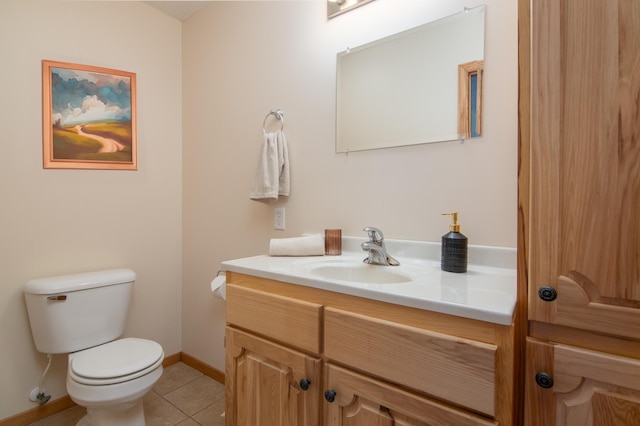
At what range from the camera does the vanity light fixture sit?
4.45 feet

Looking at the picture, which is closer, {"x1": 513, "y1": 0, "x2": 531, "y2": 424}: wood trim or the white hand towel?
{"x1": 513, "y1": 0, "x2": 531, "y2": 424}: wood trim

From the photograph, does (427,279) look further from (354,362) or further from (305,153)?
(305,153)

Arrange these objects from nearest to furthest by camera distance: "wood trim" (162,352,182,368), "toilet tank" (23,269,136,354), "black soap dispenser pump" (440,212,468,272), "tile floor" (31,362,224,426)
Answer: "black soap dispenser pump" (440,212,468,272), "toilet tank" (23,269,136,354), "tile floor" (31,362,224,426), "wood trim" (162,352,182,368)

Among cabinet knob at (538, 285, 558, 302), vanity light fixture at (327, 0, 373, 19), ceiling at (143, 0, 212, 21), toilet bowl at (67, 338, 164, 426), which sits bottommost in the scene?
toilet bowl at (67, 338, 164, 426)

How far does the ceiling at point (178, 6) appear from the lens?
1967 mm

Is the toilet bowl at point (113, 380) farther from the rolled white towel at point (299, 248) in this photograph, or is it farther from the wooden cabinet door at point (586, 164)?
the wooden cabinet door at point (586, 164)

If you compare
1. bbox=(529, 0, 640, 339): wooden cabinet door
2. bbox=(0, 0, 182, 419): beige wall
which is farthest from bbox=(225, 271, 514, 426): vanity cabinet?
bbox=(0, 0, 182, 419): beige wall

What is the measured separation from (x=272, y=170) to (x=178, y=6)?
1.36 meters

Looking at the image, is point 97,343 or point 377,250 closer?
point 377,250

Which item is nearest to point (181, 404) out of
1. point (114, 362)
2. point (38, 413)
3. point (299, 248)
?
point (114, 362)

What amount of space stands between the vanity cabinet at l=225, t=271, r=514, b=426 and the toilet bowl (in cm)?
49

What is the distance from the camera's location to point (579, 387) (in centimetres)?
60

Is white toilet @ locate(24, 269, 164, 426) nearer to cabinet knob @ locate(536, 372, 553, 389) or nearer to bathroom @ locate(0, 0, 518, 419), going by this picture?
bathroom @ locate(0, 0, 518, 419)

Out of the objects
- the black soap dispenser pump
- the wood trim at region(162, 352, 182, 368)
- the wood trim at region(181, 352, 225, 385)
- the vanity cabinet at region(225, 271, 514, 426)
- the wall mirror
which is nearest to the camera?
the vanity cabinet at region(225, 271, 514, 426)
